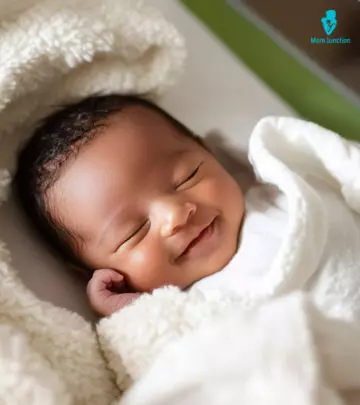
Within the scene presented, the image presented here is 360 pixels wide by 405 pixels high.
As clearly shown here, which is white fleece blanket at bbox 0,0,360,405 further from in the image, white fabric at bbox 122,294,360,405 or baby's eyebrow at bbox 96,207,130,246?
baby's eyebrow at bbox 96,207,130,246

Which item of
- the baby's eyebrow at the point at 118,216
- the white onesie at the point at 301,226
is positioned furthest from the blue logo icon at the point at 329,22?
the baby's eyebrow at the point at 118,216

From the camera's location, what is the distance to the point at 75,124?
0.92 metres

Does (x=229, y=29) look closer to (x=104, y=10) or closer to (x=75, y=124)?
(x=104, y=10)

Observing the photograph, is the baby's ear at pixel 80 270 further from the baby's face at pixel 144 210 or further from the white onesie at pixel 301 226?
the white onesie at pixel 301 226

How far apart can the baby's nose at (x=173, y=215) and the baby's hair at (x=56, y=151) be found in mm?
117

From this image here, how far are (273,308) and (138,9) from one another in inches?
19.3

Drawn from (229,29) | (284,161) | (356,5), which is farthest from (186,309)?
(229,29)

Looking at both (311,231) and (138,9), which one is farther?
(138,9)

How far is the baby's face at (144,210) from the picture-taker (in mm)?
870

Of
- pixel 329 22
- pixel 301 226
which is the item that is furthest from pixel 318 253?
pixel 329 22

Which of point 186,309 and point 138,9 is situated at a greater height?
point 138,9

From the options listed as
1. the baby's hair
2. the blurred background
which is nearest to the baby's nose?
the baby's hair

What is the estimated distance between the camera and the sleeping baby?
33.5 inches

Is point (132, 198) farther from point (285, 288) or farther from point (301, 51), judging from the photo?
point (301, 51)
